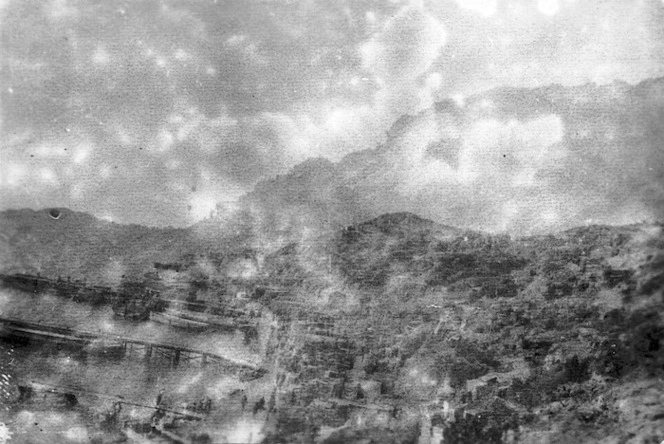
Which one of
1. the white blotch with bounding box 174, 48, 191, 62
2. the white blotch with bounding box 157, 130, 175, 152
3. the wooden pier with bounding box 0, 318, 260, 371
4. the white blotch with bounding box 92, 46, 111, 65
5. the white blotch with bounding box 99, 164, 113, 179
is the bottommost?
the wooden pier with bounding box 0, 318, 260, 371

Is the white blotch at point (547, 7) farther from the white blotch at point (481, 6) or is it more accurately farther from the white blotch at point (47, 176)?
the white blotch at point (47, 176)

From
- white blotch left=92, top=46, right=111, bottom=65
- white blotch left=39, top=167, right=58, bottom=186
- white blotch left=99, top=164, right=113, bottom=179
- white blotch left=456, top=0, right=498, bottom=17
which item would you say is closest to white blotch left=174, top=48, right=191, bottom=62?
white blotch left=92, top=46, right=111, bottom=65

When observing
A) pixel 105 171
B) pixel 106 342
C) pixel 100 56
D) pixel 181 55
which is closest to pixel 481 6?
pixel 181 55

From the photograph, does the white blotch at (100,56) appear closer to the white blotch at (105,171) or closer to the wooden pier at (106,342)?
the white blotch at (105,171)

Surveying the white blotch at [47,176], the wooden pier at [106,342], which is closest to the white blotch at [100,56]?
the white blotch at [47,176]

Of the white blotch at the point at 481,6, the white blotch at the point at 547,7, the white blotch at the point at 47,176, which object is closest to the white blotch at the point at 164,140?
the white blotch at the point at 47,176

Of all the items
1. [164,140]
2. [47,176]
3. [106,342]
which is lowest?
[106,342]

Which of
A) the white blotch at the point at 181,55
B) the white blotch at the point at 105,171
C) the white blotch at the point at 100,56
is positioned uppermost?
the white blotch at the point at 181,55

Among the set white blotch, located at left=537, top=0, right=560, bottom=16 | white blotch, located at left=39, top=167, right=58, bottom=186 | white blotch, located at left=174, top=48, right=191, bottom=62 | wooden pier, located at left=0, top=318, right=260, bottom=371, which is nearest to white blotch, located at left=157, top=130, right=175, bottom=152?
white blotch, located at left=174, top=48, right=191, bottom=62

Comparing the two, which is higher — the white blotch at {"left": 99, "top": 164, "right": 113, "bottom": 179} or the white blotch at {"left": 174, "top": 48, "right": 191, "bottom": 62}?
the white blotch at {"left": 174, "top": 48, "right": 191, "bottom": 62}

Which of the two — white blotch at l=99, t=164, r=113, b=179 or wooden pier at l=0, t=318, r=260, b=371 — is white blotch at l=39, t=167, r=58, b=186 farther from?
wooden pier at l=0, t=318, r=260, b=371

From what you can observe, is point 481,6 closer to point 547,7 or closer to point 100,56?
point 547,7

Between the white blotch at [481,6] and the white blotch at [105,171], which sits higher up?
the white blotch at [481,6]

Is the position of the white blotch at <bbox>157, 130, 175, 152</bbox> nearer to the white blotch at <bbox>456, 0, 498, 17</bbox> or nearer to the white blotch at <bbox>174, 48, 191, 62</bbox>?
the white blotch at <bbox>174, 48, 191, 62</bbox>
